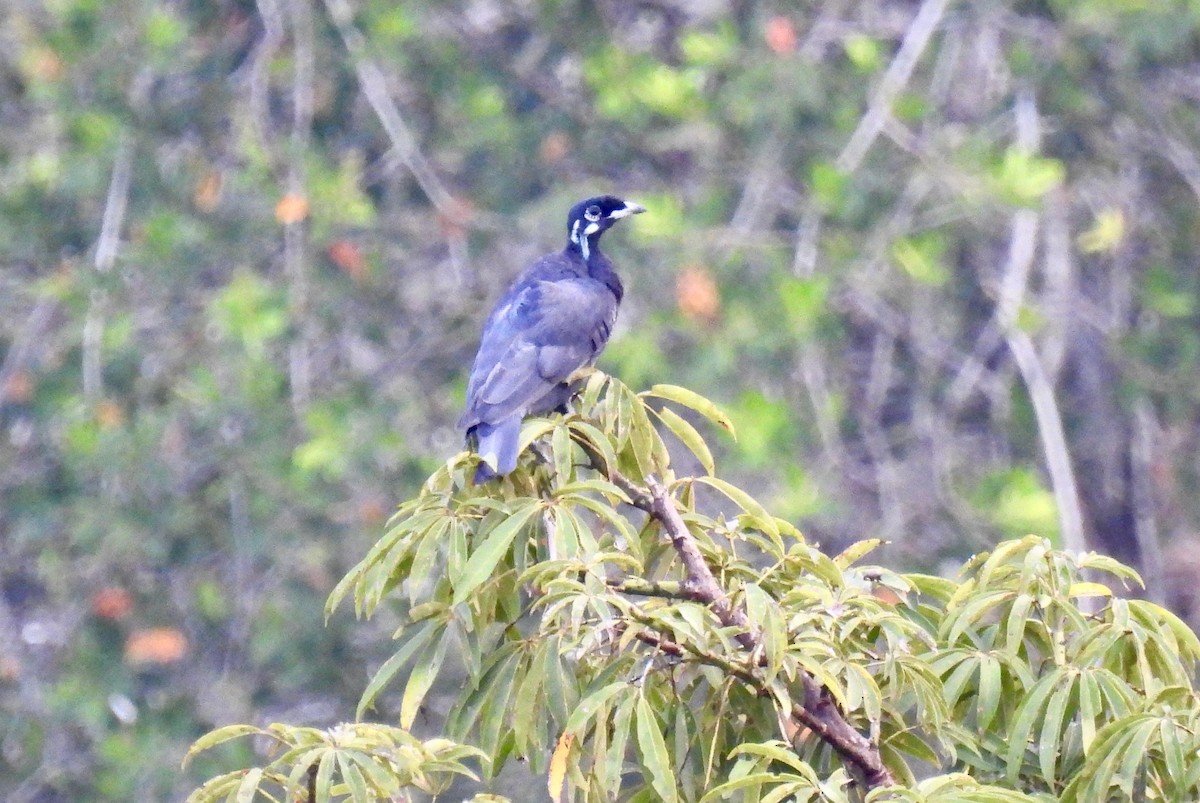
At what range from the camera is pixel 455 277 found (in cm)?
615

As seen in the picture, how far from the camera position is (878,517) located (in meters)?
6.14

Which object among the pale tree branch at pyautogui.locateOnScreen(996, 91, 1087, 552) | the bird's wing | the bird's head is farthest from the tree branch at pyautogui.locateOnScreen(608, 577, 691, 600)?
the pale tree branch at pyautogui.locateOnScreen(996, 91, 1087, 552)

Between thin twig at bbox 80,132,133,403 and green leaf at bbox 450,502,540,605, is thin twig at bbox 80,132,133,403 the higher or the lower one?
the lower one

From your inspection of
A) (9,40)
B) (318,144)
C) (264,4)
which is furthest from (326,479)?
(9,40)

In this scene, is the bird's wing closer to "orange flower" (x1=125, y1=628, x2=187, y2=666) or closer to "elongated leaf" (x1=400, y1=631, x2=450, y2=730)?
"elongated leaf" (x1=400, y1=631, x2=450, y2=730)

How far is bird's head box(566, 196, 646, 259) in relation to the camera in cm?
501

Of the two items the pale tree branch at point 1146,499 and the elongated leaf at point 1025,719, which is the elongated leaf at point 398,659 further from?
the pale tree branch at point 1146,499

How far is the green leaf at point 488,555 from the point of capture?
7.71ft

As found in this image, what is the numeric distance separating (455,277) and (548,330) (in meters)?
1.87

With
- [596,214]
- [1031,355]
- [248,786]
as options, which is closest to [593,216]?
[596,214]

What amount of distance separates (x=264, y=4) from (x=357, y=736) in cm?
453

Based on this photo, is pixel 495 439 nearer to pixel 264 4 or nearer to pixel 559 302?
pixel 559 302

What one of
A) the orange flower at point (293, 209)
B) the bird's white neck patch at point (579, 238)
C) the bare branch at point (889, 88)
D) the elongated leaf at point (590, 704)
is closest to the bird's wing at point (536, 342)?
the bird's white neck patch at point (579, 238)

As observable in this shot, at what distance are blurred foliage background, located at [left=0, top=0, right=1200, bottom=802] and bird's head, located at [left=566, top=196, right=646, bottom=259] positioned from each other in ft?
1.05
